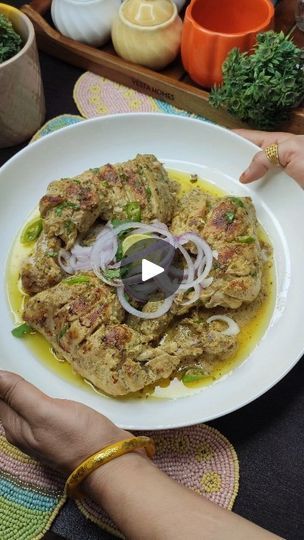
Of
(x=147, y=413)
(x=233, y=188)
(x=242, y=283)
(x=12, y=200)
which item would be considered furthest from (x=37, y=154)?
(x=147, y=413)

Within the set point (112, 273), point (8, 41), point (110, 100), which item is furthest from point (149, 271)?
point (8, 41)

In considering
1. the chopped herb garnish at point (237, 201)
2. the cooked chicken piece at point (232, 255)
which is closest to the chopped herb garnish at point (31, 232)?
the cooked chicken piece at point (232, 255)

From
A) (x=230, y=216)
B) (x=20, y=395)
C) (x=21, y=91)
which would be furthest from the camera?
(x=21, y=91)

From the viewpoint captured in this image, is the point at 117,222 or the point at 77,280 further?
the point at 117,222

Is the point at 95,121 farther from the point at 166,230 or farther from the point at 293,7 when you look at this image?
the point at 293,7

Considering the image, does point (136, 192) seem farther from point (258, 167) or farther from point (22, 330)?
point (22, 330)

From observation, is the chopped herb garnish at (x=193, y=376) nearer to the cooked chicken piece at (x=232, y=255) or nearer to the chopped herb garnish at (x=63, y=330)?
the cooked chicken piece at (x=232, y=255)
